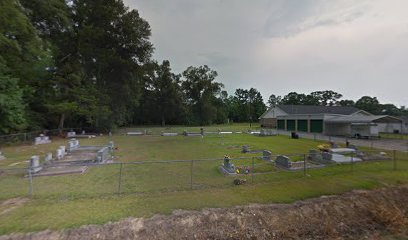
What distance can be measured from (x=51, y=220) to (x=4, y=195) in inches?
150

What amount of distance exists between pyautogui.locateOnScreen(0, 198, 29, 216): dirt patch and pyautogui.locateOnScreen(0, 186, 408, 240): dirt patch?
207 centimetres

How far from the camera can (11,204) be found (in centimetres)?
759

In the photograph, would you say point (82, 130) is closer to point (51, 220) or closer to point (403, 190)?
point (51, 220)

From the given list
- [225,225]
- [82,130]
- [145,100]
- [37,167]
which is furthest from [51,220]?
[145,100]

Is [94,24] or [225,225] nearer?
[225,225]

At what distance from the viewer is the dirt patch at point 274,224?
6070 mm

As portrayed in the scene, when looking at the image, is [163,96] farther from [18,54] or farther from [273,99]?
[273,99]

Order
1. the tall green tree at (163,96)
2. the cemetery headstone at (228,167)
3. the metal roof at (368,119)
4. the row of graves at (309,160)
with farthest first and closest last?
1. the tall green tree at (163,96)
2. the metal roof at (368,119)
3. the row of graves at (309,160)
4. the cemetery headstone at (228,167)

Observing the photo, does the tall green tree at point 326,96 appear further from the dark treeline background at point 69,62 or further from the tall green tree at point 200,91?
the dark treeline background at point 69,62

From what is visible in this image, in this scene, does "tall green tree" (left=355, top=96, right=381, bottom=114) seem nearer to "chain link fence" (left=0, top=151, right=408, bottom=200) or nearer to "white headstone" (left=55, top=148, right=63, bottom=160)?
"chain link fence" (left=0, top=151, right=408, bottom=200)

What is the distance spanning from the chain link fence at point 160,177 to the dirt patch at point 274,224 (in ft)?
7.87

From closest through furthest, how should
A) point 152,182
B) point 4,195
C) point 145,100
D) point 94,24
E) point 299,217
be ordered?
point 299,217 → point 4,195 → point 152,182 → point 94,24 → point 145,100

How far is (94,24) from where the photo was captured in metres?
35.8

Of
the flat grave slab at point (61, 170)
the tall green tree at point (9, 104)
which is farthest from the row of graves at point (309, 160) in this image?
the tall green tree at point (9, 104)
